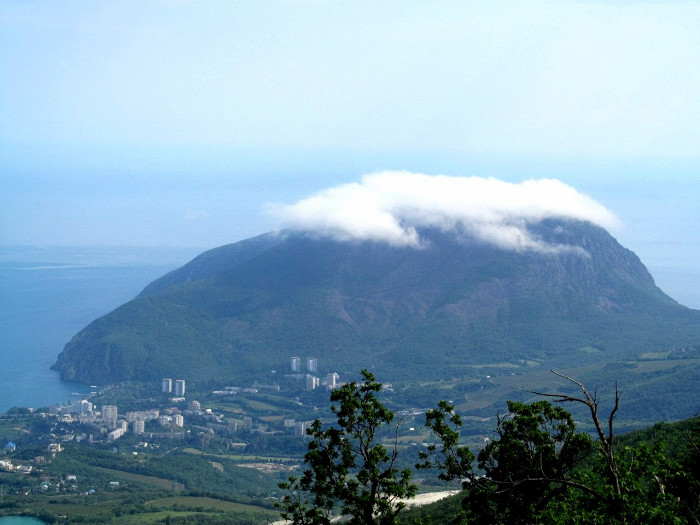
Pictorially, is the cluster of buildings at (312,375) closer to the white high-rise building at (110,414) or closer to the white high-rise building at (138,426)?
the white high-rise building at (138,426)

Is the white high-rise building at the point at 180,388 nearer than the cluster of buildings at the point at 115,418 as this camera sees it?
No

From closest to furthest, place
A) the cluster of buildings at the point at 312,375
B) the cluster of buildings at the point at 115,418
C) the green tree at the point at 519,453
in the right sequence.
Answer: the green tree at the point at 519,453 → the cluster of buildings at the point at 115,418 → the cluster of buildings at the point at 312,375

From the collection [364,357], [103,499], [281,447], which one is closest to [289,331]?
[364,357]

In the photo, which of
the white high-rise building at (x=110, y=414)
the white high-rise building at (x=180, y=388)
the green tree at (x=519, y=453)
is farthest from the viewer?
the white high-rise building at (x=180, y=388)

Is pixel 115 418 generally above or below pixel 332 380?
below

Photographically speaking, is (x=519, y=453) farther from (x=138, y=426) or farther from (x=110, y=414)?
(x=110, y=414)

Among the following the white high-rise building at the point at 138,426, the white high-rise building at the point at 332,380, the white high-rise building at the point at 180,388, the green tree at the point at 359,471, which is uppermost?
the green tree at the point at 359,471

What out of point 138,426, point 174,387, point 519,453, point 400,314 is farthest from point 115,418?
point 519,453

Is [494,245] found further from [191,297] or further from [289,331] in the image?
[191,297]

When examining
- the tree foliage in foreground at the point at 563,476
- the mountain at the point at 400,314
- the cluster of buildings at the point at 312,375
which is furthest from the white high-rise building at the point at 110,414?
the tree foliage in foreground at the point at 563,476
